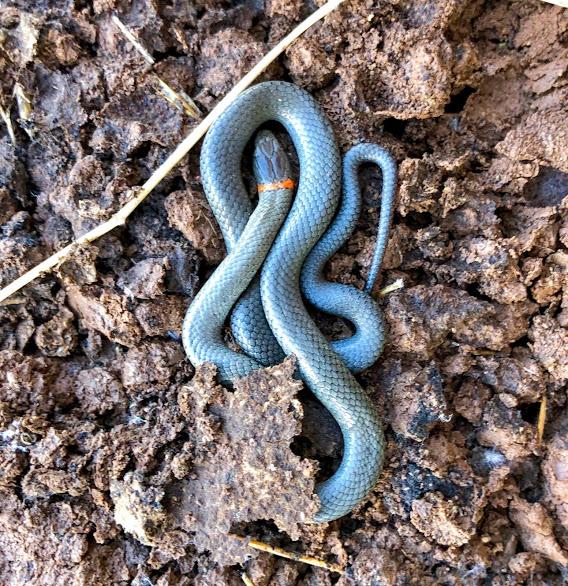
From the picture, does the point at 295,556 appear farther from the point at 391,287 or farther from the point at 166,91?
the point at 166,91

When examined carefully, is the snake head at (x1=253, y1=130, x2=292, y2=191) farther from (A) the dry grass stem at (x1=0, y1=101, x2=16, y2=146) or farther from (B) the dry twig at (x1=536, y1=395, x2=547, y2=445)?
(B) the dry twig at (x1=536, y1=395, x2=547, y2=445)

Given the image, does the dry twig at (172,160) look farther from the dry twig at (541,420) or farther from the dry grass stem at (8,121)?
the dry twig at (541,420)

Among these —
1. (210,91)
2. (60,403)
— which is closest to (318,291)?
(210,91)

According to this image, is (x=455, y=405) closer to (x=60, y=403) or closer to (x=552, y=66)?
(x=552, y=66)

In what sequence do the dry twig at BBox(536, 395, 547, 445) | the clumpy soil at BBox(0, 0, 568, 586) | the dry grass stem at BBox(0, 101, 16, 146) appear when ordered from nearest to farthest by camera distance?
the clumpy soil at BBox(0, 0, 568, 586) < the dry twig at BBox(536, 395, 547, 445) < the dry grass stem at BBox(0, 101, 16, 146)

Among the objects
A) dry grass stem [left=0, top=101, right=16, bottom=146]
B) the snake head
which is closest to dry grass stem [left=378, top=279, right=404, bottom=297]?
the snake head

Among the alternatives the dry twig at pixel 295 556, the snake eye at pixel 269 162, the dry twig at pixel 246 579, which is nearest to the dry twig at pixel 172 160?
the snake eye at pixel 269 162
